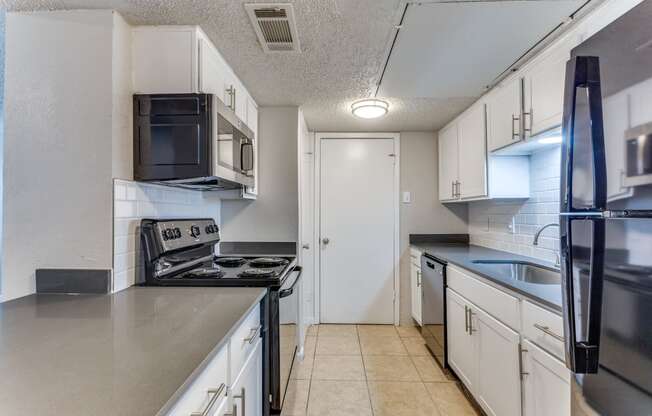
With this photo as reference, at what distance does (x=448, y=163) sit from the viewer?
10.4 feet

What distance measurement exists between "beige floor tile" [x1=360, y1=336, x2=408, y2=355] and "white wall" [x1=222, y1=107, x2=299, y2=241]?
120 centimetres

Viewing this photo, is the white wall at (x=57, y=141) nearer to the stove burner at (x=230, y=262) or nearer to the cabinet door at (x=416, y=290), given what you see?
the stove burner at (x=230, y=262)

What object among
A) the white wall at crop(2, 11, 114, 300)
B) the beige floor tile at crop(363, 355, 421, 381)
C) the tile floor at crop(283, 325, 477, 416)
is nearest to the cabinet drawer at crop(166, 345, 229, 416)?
the white wall at crop(2, 11, 114, 300)

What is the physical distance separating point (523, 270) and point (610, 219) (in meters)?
1.69

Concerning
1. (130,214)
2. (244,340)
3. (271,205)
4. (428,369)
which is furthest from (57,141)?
(428,369)

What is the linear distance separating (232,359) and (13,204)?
1171 millimetres

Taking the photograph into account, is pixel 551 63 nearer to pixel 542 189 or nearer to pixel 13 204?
pixel 542 189

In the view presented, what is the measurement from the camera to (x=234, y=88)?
2.01m

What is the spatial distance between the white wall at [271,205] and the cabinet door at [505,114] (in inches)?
57.2

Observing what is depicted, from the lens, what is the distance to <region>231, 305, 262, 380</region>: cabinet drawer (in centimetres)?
112

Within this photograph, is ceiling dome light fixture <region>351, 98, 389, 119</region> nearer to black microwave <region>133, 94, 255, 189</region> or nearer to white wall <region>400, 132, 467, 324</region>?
white wall <region>400, 132, 467, 324</region>

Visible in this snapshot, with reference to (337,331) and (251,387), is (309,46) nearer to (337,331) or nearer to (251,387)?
(251,387)

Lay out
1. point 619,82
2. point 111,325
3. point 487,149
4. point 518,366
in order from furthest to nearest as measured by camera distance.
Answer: point 487,149 → point 518,366 → point 111,325 → point 619,82

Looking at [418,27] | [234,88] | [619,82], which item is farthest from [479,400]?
[234,88]
